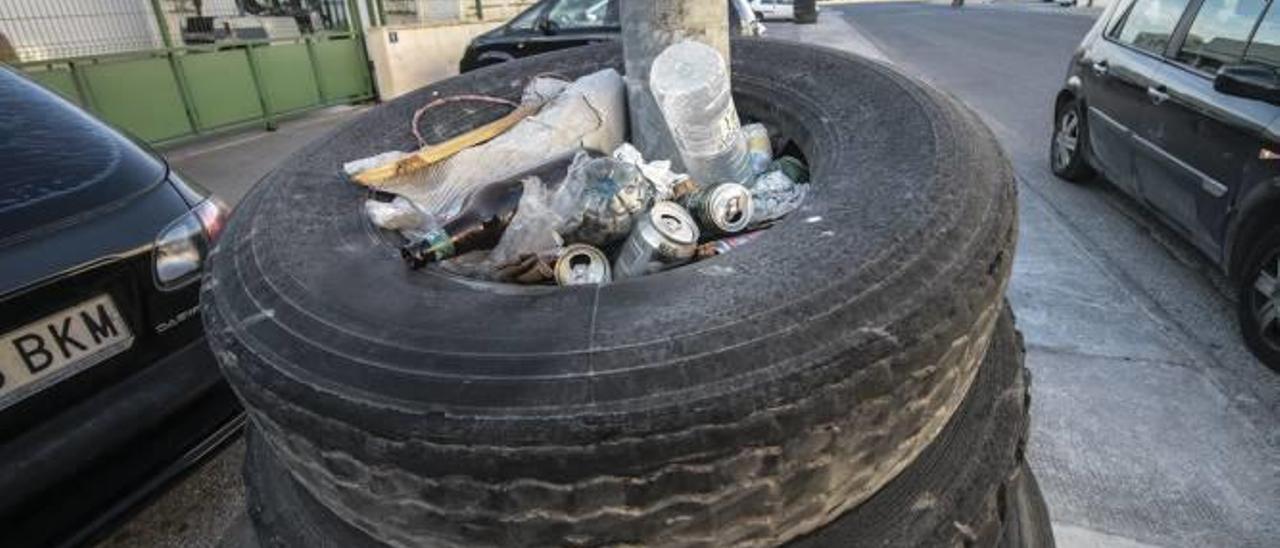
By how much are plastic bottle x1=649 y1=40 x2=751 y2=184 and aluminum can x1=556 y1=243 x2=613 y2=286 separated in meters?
0.48

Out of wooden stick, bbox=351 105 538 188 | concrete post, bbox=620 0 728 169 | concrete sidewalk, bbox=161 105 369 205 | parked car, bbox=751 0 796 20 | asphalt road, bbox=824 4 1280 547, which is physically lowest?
parked car, bbox=751 0 796 20

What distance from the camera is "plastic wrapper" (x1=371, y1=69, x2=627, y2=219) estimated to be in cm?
171

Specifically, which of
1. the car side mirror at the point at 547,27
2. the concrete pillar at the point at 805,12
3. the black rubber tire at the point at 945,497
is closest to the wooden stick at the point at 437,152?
the black rubber tire at the point at 945,497

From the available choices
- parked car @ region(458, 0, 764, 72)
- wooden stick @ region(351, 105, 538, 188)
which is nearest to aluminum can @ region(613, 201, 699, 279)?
wooden stick @ region(351, 105, 538, 188)

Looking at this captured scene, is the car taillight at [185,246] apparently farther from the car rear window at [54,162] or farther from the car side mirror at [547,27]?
the car side mirror at [547,27]

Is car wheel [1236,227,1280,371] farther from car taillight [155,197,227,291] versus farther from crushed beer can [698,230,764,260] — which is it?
car taillight [155,197,227,291]

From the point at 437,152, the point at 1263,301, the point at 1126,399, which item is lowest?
the point at 1126,399

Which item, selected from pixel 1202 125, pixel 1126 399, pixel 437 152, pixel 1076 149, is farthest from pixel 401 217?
pixel 1076 149

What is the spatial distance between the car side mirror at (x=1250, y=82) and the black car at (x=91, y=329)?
12.3ft

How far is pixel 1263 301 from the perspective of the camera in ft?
9.00

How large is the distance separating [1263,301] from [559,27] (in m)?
6.51

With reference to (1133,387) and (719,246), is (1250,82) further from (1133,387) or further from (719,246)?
(719,246)

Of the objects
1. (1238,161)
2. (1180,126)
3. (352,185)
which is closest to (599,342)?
(352,185)

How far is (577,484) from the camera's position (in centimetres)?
86
